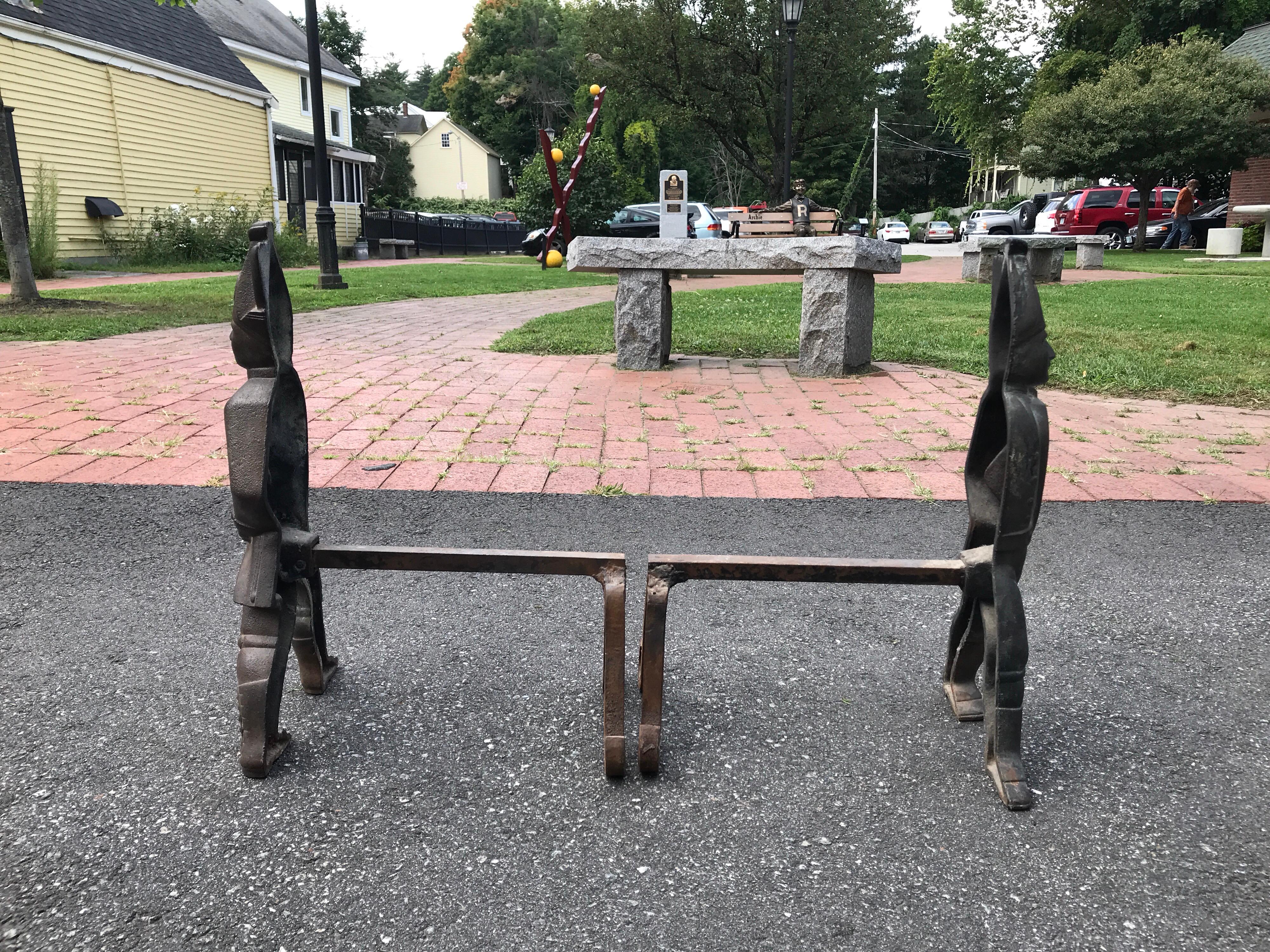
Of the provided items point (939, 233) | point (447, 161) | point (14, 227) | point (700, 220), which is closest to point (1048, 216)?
point (700, 220)

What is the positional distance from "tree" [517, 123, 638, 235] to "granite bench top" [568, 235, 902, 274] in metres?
16.0

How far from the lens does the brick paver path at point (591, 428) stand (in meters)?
4.11

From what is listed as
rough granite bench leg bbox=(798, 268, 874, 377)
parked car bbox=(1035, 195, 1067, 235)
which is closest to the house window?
parked car bbox=(1035, 195, 1067, 235)

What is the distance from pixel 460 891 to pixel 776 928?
54cm

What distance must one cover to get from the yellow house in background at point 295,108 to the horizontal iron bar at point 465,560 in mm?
23335

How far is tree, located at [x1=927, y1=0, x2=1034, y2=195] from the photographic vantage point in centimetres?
3572

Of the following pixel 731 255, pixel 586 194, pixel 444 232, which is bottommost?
pixel 731 255

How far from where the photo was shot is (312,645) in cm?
236

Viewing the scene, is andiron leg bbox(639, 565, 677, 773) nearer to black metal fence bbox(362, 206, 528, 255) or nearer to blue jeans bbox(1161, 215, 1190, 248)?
black metal fence bbox(362, 206, 528, 255)

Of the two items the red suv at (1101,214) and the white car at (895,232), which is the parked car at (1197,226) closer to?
the red suv at (1101,214)

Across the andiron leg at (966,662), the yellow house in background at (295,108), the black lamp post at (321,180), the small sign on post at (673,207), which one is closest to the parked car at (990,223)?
the yellow house in background at (295,108)

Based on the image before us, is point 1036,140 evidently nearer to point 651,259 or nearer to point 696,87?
point 696,87

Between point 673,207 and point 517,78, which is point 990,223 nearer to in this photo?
point 673,207

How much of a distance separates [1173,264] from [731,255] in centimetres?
1501
